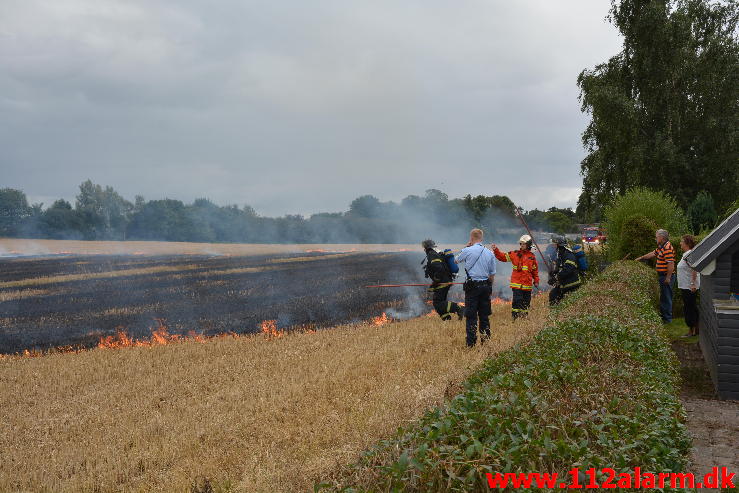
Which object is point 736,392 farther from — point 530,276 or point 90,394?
point 90,394

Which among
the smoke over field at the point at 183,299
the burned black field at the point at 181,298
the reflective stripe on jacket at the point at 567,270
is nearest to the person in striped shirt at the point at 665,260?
the reflective stripe on jacket at the point at 567,270

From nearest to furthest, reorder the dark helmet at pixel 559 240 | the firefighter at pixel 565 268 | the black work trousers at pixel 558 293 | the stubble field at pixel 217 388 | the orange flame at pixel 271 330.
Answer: the stubble field at pixel 217 388 < the dark helmet at pixel 559 240 < the firefighter at pixel 565 268 < the black work trousers at pixel 558 293 < the orange flame at pixel 271 330

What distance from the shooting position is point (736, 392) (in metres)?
8.08

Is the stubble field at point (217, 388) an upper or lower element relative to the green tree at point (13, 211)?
lower

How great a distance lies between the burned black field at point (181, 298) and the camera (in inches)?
690

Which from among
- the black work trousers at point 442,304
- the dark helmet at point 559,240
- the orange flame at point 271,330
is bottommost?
the orange flame at point 271,330

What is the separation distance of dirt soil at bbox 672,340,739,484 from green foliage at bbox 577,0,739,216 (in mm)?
23315

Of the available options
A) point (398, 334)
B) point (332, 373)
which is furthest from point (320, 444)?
point (398, 334)

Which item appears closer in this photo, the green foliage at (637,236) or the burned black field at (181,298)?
the burned black field at (181,298)

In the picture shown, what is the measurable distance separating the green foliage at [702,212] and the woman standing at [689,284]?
1897 cm

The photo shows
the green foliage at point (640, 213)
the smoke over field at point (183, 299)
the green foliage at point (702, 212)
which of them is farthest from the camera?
the green foliage at point (702, 212)

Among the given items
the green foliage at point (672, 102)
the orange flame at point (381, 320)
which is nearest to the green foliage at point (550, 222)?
the green foliage at point (672, 102)

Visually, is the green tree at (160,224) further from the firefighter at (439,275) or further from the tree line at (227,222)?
the firefighter at (439,275)

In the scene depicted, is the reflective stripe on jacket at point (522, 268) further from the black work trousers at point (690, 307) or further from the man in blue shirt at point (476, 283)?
the black work trousers at point (690, 307)
